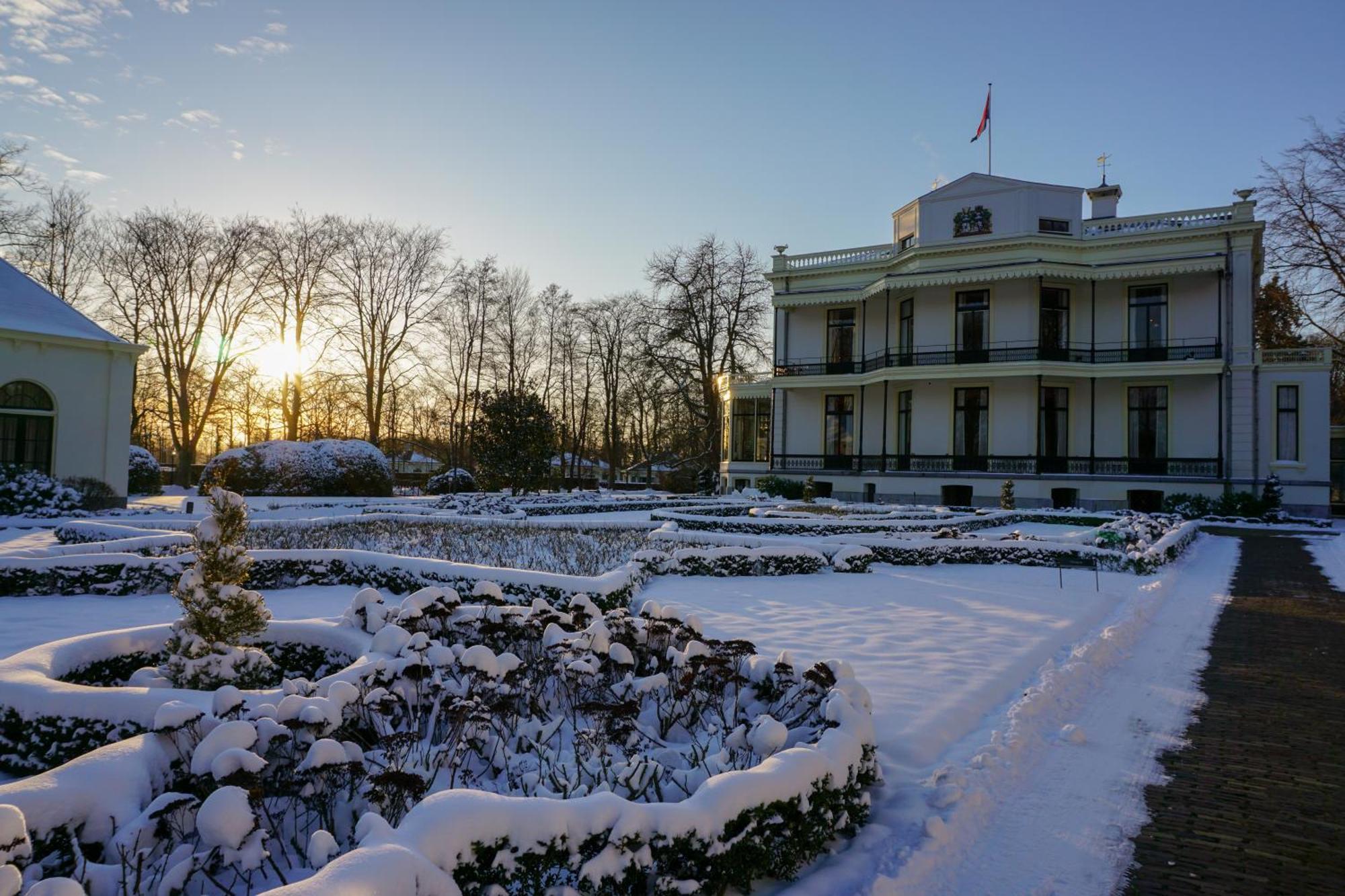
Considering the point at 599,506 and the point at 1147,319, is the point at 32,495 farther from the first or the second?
the point at 1147,319

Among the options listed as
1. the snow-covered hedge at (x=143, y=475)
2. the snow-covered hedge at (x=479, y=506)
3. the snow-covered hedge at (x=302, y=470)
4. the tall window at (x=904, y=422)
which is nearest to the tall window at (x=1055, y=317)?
the tall window at (x=904, y=422)

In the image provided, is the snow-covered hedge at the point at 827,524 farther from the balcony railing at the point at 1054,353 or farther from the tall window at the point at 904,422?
the tall window at the point at 904,422

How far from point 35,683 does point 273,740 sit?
1.83 metres

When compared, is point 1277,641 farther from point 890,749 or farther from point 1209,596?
point 890,749

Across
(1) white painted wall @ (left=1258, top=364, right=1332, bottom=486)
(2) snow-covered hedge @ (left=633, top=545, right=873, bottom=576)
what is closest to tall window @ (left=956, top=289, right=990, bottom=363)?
(1) white painted wall @ (left=1258, top=364, right=1332, bottom=486)

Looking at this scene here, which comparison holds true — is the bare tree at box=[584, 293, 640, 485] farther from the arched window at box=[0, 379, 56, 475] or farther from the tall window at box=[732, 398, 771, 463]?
the arched window at box=[0, 379, 56, 475]

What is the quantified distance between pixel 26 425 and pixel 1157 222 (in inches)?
1326

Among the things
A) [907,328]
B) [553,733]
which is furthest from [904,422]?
[553,733]

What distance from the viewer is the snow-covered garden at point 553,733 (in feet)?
8.33

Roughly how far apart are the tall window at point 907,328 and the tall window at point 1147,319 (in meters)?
7.26

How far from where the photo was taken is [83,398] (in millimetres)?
18781

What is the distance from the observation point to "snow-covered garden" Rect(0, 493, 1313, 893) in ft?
8.33

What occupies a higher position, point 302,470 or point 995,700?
point 302,470

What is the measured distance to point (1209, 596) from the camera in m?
10.2
